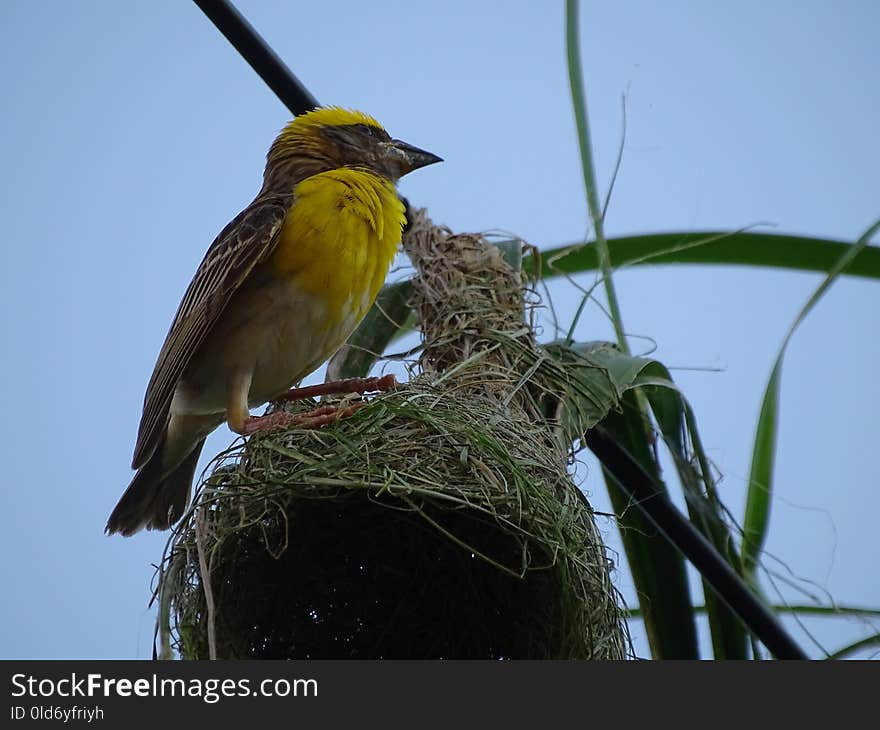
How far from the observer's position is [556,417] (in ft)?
10.2

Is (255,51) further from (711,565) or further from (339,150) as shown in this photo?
(711,565)

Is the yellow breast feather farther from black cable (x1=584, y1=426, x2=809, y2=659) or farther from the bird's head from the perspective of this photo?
black cable (x1=584, y1=426, x2=809, y2=659)

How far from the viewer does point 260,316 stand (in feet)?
11.1

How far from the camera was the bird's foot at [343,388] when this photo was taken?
317cm

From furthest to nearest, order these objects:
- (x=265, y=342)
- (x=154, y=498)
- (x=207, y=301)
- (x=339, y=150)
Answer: (x=339, y=150) < (x=154, y=498) < (x=265, y=342) < (x=207, y=301)

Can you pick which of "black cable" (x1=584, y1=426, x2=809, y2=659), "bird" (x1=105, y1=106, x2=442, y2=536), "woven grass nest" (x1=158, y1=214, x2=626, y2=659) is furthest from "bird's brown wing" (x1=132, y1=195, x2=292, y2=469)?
"black cable" (x1=584, y1=426, x2=809, y2=659)

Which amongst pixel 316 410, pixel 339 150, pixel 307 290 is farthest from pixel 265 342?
pixel 339 150

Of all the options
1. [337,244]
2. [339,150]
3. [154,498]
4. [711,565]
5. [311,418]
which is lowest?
[711,565]

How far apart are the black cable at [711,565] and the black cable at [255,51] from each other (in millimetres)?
1294

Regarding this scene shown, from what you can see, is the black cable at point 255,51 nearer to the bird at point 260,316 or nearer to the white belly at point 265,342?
the bird at point 260,316

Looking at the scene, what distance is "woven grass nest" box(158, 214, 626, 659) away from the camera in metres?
2.63

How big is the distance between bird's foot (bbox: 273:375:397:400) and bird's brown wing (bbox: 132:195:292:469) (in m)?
0.34

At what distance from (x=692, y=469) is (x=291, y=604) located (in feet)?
3.45

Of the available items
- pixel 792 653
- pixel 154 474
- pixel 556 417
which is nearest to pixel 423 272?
pixel 556 417
